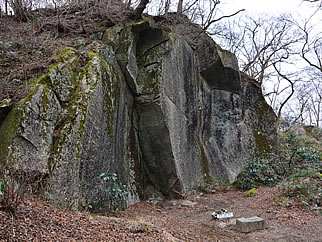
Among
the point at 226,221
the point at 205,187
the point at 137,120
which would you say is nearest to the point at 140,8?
the point at 137,120

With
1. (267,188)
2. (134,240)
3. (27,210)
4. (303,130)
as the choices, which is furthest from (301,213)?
(303,130)

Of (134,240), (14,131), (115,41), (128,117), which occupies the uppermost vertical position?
(115,41)

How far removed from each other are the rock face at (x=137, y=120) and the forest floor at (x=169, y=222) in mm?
790

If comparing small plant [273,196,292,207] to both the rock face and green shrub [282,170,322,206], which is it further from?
the rock face

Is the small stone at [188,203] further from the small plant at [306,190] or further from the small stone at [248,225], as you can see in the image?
the small plant at [306,190]

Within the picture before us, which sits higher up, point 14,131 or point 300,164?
point 14,131

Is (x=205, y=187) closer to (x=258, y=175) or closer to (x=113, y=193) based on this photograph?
(x=258, y=175)

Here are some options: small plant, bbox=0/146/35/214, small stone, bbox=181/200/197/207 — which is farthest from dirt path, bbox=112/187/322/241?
small plant, bbox=0/146/35/214

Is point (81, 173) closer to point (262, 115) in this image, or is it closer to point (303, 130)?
point (262, 115)

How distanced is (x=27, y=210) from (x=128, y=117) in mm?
5390

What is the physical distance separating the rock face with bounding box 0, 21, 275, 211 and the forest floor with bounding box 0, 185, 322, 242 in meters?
0.79

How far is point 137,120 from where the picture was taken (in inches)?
363

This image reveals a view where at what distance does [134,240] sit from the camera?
12.9 feet

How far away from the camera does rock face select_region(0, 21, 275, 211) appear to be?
5.28 meters
